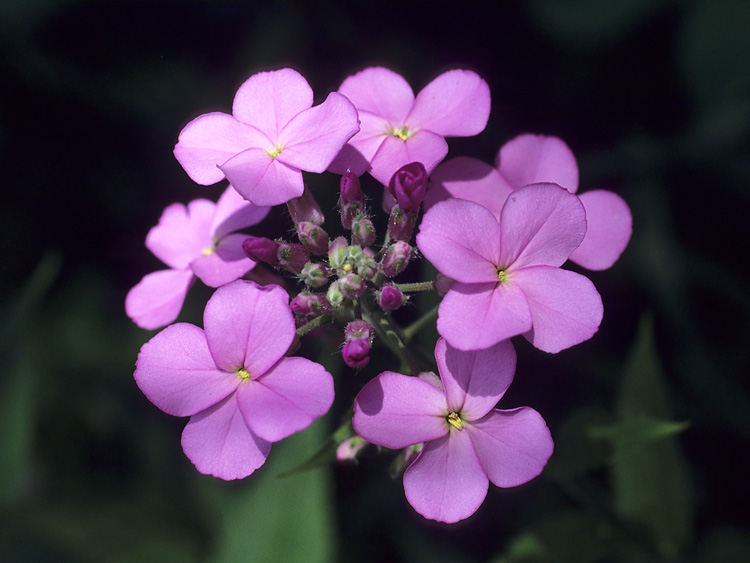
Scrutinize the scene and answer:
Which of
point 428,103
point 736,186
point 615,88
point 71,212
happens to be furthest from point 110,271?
point 736,186

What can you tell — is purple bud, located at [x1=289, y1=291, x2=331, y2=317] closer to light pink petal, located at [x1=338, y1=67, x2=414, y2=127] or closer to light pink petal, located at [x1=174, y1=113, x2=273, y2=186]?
light pink petal, located at [x1=174, y1=113, x2=273, y2=186]

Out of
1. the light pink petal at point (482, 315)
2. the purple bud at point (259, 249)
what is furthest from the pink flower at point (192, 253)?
the light pink petal at point (482, 315)

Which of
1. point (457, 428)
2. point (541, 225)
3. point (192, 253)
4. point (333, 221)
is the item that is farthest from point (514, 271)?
point (333, 221)

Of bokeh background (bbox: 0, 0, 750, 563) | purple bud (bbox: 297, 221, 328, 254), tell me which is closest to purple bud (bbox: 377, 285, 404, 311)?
purple bud (bbox: 297, 221, 328, 254)

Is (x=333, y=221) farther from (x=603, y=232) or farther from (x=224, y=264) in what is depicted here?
(x=603, y=232)

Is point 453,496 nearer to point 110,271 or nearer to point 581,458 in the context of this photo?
point 581,458

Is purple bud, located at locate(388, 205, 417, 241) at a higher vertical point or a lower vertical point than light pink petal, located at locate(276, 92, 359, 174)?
lower
